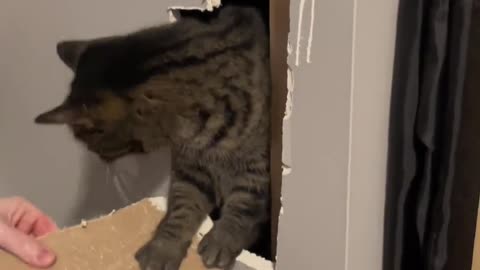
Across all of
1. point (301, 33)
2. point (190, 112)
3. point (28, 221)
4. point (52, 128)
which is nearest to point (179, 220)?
point (190, 112)

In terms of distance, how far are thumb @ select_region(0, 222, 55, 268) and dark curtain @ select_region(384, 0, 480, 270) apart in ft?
1.86

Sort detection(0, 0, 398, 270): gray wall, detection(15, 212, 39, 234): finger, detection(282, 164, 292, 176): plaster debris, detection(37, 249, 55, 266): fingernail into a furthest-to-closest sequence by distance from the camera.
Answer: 1. detection(15, 212, 39, 234): finger
2. detection(37, 249, 55, 266): fingernail
3. detection(282, 164, 292, 176): plaster debris
4. detection(0, 0, 398, 270): gray wall

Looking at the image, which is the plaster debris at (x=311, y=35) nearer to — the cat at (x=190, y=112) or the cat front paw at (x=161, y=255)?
the cat at (x=190, y=112)

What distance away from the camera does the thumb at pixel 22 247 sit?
1116 mm

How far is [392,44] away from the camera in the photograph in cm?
95

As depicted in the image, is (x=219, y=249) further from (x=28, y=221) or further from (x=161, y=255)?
(x=28, y=221)

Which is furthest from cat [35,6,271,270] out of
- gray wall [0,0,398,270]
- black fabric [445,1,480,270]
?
black fabric [445,1,480,270]

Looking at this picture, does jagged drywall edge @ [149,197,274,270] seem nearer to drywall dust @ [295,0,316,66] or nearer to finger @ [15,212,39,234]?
finger @ [15,212,39,234]

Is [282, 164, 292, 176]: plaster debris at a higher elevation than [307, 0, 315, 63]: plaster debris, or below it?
below

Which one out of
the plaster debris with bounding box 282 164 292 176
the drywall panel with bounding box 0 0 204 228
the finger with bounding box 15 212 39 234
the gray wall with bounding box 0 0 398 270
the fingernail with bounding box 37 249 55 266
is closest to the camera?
the gray wall with bounding box 0 0 398 270

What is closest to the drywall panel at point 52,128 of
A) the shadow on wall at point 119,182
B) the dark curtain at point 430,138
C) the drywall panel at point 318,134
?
the shadow on wall at point 119,182

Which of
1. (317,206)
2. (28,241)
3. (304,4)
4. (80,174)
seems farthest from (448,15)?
(80,174)

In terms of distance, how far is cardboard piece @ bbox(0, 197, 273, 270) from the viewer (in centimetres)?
118

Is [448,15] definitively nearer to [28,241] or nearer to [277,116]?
[277,116]
